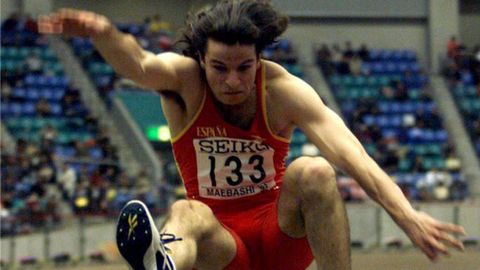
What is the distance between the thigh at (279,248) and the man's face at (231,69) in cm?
67

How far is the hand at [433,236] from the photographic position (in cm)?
447

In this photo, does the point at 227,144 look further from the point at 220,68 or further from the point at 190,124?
the point at 220,68

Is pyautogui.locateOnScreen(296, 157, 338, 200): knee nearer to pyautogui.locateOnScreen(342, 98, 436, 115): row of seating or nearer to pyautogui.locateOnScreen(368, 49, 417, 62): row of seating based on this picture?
pyautogui.locateOnScreen(342, 98, 436, 115): row of seating

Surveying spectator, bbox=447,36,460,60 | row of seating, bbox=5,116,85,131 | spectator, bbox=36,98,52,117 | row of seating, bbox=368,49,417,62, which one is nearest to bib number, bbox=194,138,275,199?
row of seating, bbox=5,116,85,131

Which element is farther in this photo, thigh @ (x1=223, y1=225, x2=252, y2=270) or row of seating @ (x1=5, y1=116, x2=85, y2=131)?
row of seating @ (x1=5, y1=116, x2=85, y2=131)

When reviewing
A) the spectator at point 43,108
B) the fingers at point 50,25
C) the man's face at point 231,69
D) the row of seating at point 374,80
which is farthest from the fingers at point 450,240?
the row of seating at point 374,80

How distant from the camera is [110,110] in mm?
19750

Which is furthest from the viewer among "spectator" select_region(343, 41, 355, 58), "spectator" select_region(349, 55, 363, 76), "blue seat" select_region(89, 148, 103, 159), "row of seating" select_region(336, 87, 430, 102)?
"spectator" select_region(343, 41, 355, 58)

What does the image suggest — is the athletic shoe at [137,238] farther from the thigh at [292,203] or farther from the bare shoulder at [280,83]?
the bare shoulder at [280,83]

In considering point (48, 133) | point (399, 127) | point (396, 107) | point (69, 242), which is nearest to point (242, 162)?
point (69, 242)

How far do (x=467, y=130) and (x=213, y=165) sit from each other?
1718 cm

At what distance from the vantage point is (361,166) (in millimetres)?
5105

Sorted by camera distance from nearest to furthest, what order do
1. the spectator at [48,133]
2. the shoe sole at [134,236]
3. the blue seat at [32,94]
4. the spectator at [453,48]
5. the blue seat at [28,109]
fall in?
1. the shoe sole at [134,236]
2. the spectator at [48,133]
3. the blue seat at [28,109]
4. the blue seat at [32,94]
5. the spectator at [453,48]

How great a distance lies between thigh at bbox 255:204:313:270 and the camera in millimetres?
5613
